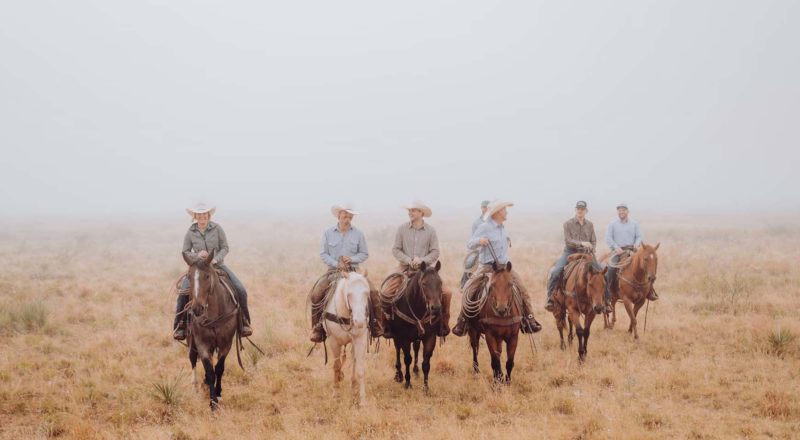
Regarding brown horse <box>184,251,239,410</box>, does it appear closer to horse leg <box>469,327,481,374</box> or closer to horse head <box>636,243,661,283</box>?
horse leg <box>469,327,481,374</box>

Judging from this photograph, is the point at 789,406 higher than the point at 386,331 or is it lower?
lower

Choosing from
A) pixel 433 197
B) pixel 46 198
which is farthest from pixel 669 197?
pixel 46 198

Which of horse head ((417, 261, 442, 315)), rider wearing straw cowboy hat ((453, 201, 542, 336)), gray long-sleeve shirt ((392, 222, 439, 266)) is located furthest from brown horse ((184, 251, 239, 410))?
rider wearing straw cowboy hat ((453, 201, 542, 336))

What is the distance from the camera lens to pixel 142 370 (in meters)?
9.19

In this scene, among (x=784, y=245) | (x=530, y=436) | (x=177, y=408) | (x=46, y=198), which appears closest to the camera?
(x=530, y=436)

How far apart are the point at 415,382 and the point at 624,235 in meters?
6.19

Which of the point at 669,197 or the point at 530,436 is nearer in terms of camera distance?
the point at 530,436

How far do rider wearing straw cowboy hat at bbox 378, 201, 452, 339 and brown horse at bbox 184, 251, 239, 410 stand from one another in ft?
7.93

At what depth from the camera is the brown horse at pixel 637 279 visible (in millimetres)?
10695

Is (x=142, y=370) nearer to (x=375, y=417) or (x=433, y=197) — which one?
(x=375, y=417)

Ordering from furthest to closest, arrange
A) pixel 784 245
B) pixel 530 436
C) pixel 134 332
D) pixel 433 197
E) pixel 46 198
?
pixel 433 197
pixel 46 198
pixel 784 245
pixel 134 332
pixel 530 436

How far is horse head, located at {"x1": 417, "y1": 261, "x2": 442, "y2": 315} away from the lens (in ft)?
24.1

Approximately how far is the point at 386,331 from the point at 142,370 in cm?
461

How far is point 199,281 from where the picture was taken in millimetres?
6758
